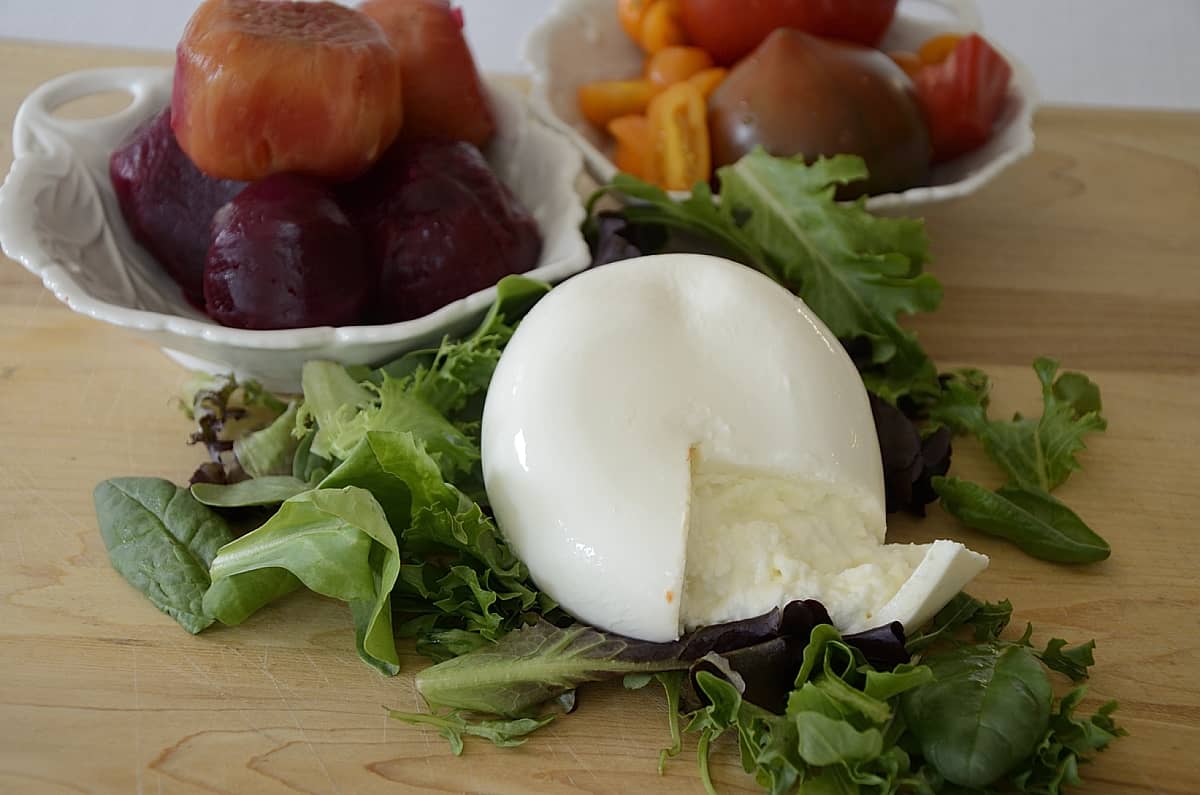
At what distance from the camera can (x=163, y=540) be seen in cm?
102

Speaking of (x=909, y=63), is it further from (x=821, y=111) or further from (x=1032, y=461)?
(x=1032, y=461)

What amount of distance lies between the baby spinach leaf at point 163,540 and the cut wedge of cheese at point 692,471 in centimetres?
26

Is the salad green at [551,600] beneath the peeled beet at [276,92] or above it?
beneath

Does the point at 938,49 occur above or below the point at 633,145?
above

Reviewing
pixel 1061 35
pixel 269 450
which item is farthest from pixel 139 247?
pixel 1061 35

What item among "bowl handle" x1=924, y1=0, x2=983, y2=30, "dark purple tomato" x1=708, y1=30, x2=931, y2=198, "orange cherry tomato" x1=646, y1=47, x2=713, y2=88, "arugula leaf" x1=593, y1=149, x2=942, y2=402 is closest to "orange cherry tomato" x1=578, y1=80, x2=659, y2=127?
"orange cherry tomato" x1=646, y1=47, x2=713, y2=88

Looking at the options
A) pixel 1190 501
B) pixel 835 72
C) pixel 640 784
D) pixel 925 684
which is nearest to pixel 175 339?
pixel 640 784

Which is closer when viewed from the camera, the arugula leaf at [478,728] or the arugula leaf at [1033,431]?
the arugula leaf at [478,728]

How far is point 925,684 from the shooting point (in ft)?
2.86

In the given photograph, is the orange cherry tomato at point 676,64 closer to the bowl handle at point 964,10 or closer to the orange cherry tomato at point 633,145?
the orange cherry tomato at point 633,145

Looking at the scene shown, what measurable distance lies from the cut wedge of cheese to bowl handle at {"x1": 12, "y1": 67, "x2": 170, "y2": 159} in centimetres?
63

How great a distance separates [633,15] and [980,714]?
3.93 feet

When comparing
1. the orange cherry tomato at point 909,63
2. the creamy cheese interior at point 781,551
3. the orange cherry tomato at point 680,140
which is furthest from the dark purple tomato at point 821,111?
the creamy cheese interior at point 781,551

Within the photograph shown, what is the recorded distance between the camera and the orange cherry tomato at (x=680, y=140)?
4.91 ft
